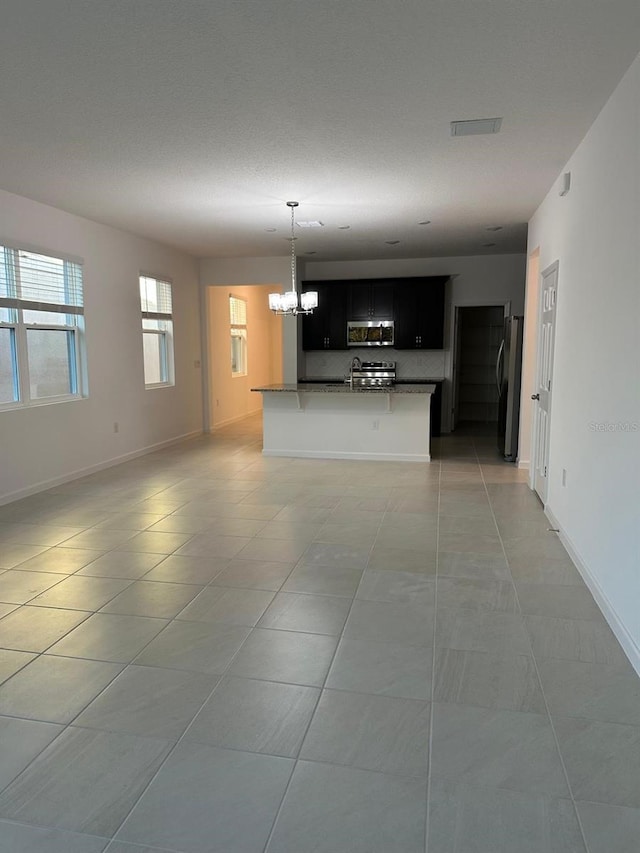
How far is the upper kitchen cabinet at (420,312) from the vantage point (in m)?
8.42

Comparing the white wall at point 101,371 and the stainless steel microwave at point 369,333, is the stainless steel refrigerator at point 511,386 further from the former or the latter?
the white wall at point 101,371

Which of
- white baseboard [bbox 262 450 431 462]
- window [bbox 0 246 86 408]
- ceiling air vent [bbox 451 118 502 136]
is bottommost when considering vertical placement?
white baseboard [bbox 262 450 431 462]

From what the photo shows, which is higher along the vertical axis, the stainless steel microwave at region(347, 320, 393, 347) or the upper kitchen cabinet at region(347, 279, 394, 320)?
the upper kitchen cabinet at region(347, 279, 394, 320)

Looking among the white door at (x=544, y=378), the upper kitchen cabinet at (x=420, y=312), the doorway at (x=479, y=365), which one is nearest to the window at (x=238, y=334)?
the upper kitchen cabinet at (x=420, y=312)

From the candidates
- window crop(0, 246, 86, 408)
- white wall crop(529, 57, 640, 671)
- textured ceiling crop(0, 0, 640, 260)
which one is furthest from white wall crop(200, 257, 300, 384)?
white wall crop(529, 57, 640, 671)

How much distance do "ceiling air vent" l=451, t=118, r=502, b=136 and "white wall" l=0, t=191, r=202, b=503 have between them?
372 centimetres

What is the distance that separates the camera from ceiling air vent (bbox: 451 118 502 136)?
331 cm

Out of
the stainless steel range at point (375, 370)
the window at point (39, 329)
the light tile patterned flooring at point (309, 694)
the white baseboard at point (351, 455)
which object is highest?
the window at point (39, 329)

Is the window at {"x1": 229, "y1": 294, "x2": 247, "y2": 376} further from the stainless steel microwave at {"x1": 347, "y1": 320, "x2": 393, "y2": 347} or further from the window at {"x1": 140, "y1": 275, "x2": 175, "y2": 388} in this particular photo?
the stainless steel microwave at {"x1": 347, "y1": 320, "x2": 393, "y2": 347}

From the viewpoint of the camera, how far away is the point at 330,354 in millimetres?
9133

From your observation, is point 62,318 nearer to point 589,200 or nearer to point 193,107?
point 193,107

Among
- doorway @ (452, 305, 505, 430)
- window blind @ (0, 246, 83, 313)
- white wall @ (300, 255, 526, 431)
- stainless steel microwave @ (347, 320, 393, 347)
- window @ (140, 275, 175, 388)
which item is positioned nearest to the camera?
window blind @ (0, 246, 83, 313)

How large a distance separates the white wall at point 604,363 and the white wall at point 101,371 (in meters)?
4.48

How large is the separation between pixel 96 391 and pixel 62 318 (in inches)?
33.9
